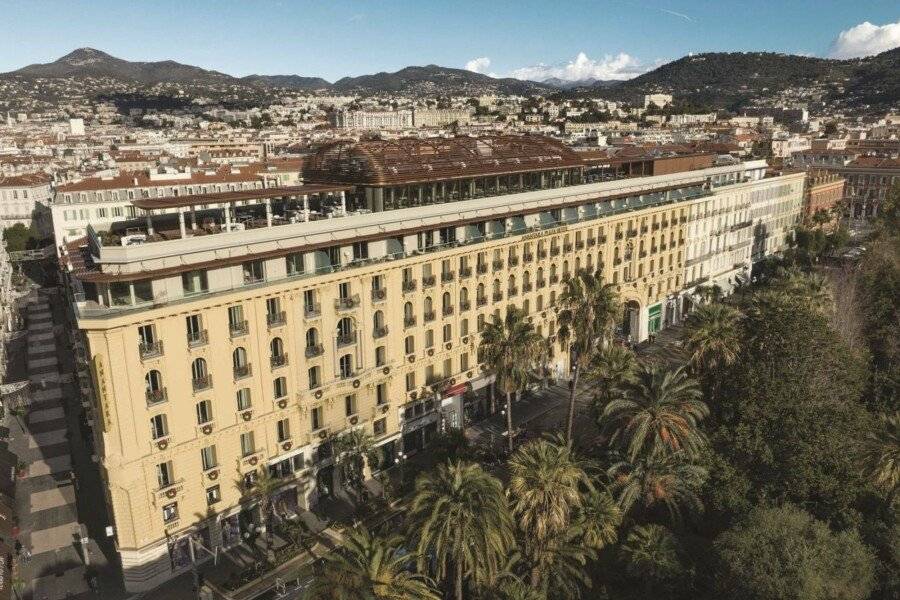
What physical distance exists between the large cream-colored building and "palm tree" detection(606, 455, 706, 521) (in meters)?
22.4

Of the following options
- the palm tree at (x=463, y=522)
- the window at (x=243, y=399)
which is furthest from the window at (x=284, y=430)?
the palm tree at (x=463, y=522)

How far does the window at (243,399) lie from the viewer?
155 feet

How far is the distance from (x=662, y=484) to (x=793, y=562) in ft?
34.2

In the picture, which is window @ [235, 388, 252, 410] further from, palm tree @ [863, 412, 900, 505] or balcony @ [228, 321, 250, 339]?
palm tree @ [863, 412, 900, 505]

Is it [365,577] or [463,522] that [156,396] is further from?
[463,522]

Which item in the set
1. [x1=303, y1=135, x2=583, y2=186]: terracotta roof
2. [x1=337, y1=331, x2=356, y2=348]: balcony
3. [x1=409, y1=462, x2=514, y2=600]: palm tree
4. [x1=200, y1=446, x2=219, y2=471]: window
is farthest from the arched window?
[x1=409, y1=462, x2=514, y2=600]: palm tree

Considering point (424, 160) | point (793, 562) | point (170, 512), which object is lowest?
point (170, 512)

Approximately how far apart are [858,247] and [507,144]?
9269cm

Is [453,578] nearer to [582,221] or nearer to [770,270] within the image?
[582,221]

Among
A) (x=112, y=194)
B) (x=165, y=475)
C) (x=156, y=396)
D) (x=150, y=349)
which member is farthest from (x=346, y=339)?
(x=112, y=194)

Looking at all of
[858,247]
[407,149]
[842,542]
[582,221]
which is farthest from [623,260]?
[858,247]

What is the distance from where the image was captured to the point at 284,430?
50531 millimetres

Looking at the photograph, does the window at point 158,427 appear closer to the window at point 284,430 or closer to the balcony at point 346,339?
the window at point 284,430

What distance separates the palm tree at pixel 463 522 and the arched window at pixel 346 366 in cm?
1976
